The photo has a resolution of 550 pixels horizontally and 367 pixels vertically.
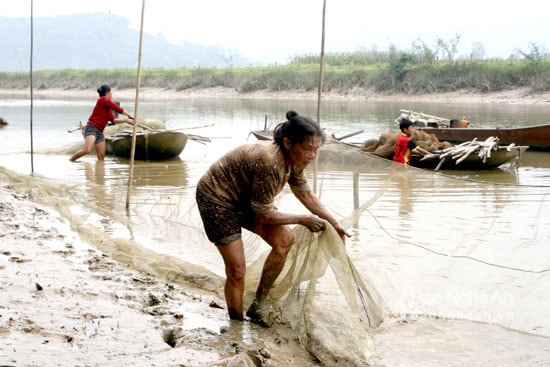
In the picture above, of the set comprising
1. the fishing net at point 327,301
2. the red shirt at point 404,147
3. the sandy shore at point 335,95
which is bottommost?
the fishing net at point 327,301

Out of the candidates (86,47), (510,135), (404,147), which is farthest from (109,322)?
(86,47)

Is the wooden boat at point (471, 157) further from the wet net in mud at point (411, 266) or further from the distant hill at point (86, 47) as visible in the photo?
the distant hill at point (86, 47)

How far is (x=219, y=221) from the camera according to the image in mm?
3191

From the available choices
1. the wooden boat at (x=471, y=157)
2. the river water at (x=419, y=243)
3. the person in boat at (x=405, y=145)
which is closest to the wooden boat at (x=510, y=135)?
the wooden boat at (x=471, y=157)

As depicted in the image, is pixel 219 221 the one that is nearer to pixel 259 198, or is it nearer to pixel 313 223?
pixel 259 198

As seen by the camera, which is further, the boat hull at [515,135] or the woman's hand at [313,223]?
the boat hull at [515,135]

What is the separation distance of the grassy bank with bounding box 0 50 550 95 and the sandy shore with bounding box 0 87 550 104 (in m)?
0.30

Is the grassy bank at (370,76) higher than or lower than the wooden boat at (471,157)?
higher

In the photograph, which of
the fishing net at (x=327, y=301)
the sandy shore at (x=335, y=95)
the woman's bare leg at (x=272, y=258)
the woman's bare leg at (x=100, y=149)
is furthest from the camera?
the sandy shore at (x=335, y=95)

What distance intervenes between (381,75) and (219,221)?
2787cm

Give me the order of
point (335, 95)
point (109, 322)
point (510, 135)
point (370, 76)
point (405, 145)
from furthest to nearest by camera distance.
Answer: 1. point (335, 95)
2. point (370, 76)
3. point (510, 135)
4. point (405, 145)
5. point (109, 322)

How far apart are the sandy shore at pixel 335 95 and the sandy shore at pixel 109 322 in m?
16.0

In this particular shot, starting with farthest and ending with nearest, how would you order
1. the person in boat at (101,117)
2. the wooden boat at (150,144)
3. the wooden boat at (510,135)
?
the wooden boat at (510,135)
the wooden boat at (150,144)
the person in boat at (101,117)

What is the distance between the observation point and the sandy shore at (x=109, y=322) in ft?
9.09
